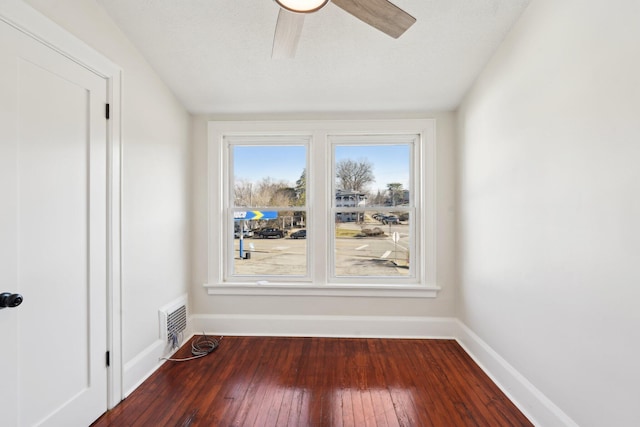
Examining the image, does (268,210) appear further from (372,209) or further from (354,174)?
(372,209)

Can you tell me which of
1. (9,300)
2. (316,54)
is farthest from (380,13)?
(9,300)

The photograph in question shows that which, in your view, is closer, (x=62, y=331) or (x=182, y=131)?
(x=62, y=331)

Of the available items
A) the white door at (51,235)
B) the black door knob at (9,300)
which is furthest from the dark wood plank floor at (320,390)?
the black door knob at (9,300)

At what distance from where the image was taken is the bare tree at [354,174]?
300 centimetres

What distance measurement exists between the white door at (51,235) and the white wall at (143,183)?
0.19 meters

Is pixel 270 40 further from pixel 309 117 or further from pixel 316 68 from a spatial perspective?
pixel 309 117

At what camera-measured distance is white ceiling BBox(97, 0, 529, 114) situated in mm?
1815

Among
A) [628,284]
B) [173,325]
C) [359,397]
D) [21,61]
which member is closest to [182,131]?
[21,61]

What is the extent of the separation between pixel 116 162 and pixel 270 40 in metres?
1.34

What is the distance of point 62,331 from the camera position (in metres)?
1.53

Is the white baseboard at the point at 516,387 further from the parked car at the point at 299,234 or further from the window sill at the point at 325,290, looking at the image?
the parked car at the point at 299,234

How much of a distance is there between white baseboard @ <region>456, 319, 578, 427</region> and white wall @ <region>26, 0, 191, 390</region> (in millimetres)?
2569

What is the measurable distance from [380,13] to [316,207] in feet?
5.87

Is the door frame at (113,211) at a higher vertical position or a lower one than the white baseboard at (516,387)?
higher
